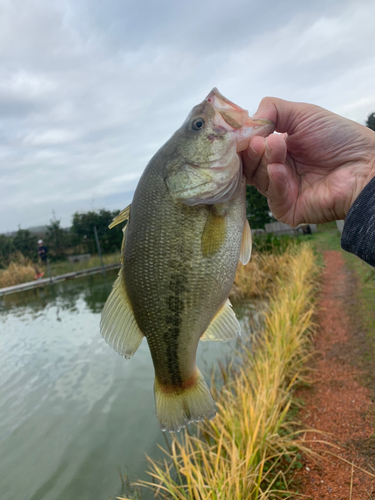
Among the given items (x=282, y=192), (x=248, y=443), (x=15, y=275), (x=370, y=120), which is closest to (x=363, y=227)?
(x=282, y=192)

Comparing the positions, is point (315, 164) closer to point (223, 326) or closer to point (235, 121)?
point (235, 121)

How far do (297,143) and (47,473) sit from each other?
5280 mm

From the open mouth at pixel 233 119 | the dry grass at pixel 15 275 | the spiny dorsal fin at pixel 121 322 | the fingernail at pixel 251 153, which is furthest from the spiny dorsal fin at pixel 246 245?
the dry grass at pixel 15 275

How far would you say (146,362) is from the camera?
24.9 feet

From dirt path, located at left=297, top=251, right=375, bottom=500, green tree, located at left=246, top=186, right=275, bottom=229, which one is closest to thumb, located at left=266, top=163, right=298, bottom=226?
dirt path, located at left=297, top=251, right=375, bottom=500

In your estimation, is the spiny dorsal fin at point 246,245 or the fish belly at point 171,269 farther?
the spiny dorsal fin at point 246,245

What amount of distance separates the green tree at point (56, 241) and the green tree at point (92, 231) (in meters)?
1.02

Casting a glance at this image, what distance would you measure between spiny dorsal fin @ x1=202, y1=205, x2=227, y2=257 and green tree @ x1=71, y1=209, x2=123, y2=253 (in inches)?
1102

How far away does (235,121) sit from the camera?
168cm

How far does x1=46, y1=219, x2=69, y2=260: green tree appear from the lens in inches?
1212

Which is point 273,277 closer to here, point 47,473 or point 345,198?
point 47,473

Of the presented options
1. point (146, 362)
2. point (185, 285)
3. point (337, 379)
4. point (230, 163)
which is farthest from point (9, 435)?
point (230, 163)

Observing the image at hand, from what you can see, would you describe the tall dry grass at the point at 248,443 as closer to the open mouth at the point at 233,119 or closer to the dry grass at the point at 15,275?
the open mouth at the point at 233,119

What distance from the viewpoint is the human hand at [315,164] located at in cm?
207
